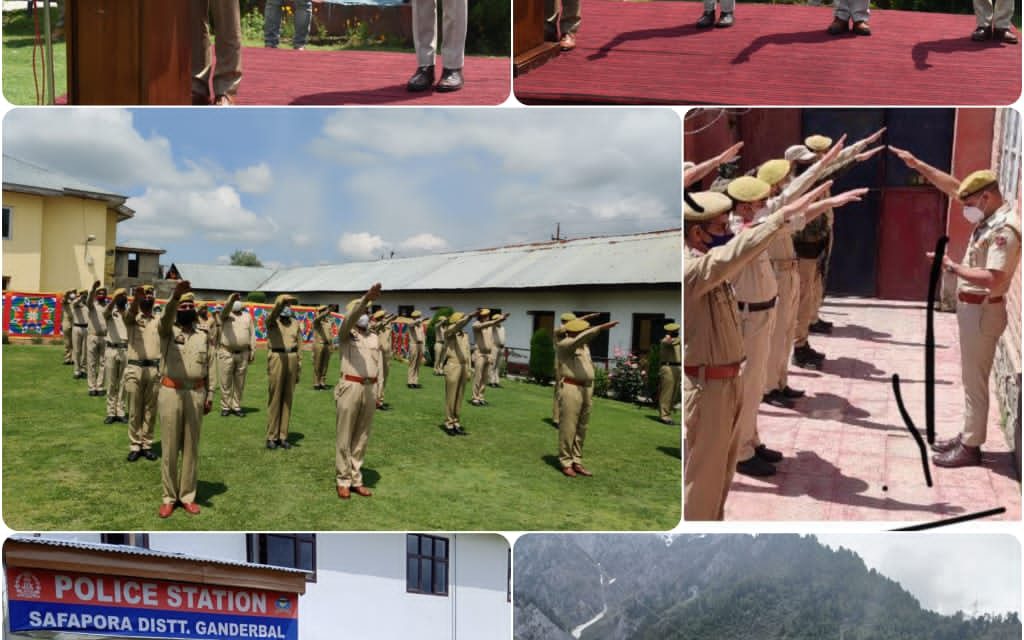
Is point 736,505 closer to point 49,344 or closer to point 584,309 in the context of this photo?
point 584,309

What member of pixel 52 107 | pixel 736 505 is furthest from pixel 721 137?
pixel 52 107

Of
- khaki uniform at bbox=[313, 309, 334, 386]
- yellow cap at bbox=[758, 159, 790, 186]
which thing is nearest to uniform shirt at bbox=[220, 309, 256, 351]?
khaki uniform at bbox=[313, 309, 334, 386]

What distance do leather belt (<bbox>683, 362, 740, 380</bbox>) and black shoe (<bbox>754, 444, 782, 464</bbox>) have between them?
444 millimetres

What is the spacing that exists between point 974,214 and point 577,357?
1593 mm

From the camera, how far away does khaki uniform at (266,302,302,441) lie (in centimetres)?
476

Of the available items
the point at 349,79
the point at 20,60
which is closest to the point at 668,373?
the point at 349,79

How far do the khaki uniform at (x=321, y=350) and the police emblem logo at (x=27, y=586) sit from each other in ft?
4.38

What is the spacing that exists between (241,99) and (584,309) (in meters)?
1.58

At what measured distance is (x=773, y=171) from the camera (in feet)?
13.9

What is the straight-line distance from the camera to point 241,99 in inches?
179

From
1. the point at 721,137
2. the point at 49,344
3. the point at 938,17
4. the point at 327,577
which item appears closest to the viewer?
the point at 721,137

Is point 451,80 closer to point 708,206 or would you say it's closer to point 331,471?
point 708,206

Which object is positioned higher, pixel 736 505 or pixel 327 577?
pixel 736 505

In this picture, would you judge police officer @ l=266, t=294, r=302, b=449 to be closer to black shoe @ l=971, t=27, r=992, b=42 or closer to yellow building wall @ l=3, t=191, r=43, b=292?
yellow building wall @ l=3, t=191, r=43, b=292
